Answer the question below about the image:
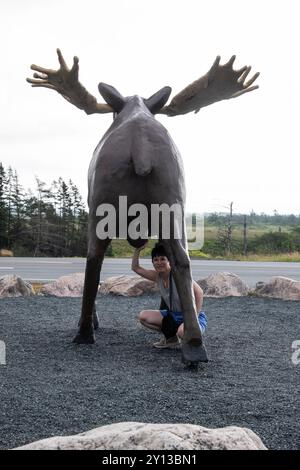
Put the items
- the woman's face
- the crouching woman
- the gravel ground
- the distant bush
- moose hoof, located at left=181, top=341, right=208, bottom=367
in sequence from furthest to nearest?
the distant bush < the woman's face < the crouching woman < moose hoof, located at left=181, top=341, right=208, bottom=367 < the gravel ground

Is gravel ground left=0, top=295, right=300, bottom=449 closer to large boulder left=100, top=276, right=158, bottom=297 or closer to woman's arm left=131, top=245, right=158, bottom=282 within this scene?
woman's arm left=131, top=245, right=158, bottom=282

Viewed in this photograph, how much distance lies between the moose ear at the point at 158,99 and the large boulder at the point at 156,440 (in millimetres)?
3748

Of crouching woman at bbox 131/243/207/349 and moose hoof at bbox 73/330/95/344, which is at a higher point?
crouching woman at bbox 131/243/207/349

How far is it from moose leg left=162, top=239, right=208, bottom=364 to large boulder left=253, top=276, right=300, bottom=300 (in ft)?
14.3

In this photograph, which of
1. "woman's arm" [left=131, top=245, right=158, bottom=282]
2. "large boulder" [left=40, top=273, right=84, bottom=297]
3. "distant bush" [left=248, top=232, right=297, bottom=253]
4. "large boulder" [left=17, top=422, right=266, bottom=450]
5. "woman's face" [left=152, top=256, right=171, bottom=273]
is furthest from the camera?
"distant bush" [left=248, top=232, right=297, bottom=253]

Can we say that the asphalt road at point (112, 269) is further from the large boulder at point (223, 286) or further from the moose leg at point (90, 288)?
the moose leg at point (90, 288)

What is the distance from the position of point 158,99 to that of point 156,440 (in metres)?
3.87

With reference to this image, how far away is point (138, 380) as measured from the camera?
13.0 ft

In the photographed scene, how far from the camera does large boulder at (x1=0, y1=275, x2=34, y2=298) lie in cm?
845

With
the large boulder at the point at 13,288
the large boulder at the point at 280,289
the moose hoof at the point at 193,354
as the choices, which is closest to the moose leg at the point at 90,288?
the moose hoof at the point at 193,354

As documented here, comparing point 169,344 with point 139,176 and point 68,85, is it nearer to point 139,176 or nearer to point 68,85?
point 139,176

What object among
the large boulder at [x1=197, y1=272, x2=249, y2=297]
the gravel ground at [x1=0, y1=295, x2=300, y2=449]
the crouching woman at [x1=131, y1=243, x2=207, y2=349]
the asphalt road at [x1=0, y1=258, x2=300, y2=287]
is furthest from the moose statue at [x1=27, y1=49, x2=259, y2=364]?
the asphalt road at [x1=0, y1=258, x2=300, y2=287]
